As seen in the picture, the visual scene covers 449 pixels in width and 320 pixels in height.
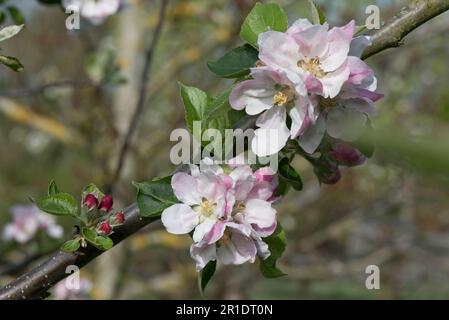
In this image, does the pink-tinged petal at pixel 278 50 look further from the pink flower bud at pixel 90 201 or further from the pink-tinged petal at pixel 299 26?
the pink flower bud at pixel 90 201

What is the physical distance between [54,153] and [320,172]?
9591mm

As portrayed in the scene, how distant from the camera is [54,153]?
9883 mm

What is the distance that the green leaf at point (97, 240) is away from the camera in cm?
60

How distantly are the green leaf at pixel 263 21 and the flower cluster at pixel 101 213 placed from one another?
225mm

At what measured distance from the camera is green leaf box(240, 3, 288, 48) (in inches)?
25.1

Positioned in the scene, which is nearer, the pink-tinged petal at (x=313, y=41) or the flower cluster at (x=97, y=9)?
the pink-tinged petal at (x=313, y=41)

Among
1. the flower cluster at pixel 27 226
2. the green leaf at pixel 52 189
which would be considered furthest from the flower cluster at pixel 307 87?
the flower cluster at pixel 27 226

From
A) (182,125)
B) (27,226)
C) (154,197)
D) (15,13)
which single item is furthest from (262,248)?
(182,125)

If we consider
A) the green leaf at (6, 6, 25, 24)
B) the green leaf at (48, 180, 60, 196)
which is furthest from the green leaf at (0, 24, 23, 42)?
the green leaf at (6, 6, 25, 24)

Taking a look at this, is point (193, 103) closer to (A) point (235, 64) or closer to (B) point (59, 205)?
(A) point (235, 64)

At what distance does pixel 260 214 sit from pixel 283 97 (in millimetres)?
118
